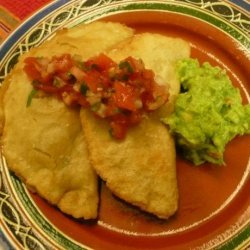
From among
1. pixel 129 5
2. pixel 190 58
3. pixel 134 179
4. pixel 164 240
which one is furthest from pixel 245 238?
pixel 129 5

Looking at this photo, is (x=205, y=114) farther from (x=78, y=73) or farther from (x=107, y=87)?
(x=78, y=73)

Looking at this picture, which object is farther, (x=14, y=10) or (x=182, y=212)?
(x=14, y=10)

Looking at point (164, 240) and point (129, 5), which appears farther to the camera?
point (129, 5)

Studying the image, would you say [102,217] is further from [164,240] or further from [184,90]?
[184,90]

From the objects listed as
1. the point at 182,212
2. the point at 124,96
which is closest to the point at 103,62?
the point at 124,96

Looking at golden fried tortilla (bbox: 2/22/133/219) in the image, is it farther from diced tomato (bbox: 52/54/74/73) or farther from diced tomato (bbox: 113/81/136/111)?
diced tomato (bbox: 113/81/136/111)

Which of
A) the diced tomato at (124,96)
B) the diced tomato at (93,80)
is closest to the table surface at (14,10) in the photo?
the diced tomato at (93,80)

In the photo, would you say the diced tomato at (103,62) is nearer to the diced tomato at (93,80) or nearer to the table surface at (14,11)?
A: the diced tomato at (93,80)

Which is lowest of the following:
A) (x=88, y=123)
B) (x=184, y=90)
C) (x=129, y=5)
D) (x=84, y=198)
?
(x=84, y=198)
